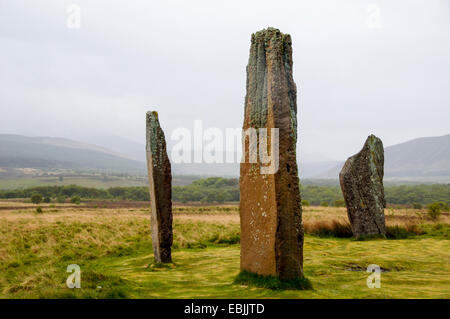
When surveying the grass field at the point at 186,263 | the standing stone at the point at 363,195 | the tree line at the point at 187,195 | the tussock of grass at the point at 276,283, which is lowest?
the tree line at the point at 187,195

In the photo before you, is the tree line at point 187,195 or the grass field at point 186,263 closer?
the grass field at point 186,263

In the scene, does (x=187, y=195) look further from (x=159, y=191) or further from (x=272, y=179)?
(x=272, y=179)

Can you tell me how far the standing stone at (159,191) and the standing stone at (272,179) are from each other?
12.6ft

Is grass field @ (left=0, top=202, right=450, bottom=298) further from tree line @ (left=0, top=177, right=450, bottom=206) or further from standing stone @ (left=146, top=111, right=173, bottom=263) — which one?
tree line @ (left=0, top=177, right=450, bottom=206)

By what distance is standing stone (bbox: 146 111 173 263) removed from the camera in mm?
11391

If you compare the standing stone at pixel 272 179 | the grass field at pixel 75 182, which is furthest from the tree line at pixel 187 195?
the standing stone at pixel 272 179

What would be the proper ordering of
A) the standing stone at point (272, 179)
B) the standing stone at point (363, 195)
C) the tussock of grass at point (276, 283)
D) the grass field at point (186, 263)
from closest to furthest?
the grass field at point (186, 263) < the tussock of grass at point (276, 283) < the standing stone at point (272, 179) < the standing stone at point (363, 195)

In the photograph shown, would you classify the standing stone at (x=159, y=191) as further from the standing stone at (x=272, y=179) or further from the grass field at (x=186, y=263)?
the standing stone at (x=272, y=179)

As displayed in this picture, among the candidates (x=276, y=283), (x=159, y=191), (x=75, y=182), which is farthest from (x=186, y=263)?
(x=75, y=182)

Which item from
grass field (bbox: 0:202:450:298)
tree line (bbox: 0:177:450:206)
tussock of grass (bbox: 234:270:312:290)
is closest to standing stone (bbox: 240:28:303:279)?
tussock of grass (bbox: 234:270:312:290)

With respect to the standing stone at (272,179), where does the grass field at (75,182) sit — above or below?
below

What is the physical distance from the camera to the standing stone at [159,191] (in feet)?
37.4

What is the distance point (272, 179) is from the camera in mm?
7547

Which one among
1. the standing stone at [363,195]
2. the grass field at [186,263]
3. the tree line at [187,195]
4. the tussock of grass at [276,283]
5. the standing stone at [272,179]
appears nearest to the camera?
the grass field at [186,263]
